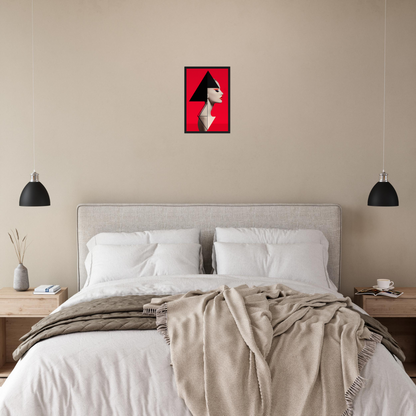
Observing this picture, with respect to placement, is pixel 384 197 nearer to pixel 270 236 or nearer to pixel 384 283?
pixel 384 283

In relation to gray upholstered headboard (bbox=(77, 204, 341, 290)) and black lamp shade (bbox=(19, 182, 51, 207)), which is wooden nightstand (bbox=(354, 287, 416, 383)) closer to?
gray upholstered headboard (bbox=(77, 204, 341, 290))

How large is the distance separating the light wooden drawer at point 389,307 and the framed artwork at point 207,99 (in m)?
1.85

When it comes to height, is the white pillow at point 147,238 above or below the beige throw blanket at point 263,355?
above

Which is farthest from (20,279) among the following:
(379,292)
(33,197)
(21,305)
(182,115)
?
(379,292)

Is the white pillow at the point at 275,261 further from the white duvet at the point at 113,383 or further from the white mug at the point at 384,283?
the white duvet at the point at 113,383

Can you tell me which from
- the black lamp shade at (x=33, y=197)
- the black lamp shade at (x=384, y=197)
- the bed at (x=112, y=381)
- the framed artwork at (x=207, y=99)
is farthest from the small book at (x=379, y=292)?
the black lamp shade at (x=33, y=197)

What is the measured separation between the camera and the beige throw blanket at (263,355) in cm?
171

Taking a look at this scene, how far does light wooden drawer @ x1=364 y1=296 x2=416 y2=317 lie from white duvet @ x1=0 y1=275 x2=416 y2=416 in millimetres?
1400

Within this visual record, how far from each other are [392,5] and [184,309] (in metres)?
3.20

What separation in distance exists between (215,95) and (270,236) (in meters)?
1.31

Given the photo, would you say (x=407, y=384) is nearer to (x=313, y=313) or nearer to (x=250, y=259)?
(x=313, y=313)

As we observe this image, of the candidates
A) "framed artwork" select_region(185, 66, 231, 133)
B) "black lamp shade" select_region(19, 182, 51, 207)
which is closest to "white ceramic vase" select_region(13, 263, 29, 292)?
"black lamp shade" select_region(19, 182, 51, 207)

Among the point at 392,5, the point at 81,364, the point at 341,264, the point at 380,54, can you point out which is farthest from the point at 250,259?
the point at 392,5

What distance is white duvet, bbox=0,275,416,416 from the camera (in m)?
1.75
